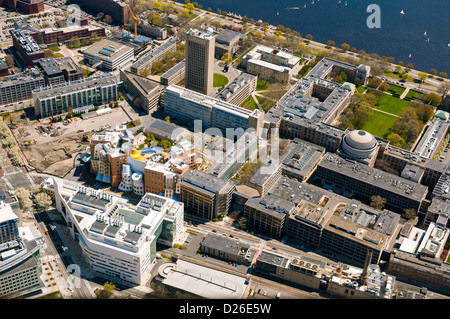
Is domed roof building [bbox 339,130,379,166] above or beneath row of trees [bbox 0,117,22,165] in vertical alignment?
above

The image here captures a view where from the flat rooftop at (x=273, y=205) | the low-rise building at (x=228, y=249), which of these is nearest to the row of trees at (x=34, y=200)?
the low-rise building at (x=228, y=249)

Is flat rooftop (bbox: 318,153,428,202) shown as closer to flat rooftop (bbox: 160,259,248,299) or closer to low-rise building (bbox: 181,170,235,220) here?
low-rise building (bbox: 181,170,235,220)

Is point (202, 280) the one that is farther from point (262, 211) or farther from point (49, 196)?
point (49, 196)

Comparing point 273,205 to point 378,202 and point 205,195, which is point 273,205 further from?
point 378,202

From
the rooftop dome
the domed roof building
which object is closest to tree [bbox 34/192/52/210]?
the domed roof building

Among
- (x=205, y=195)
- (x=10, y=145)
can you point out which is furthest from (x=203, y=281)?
(x=10, y=145)

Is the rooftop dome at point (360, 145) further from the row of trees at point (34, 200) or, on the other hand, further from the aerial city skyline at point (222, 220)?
the row of trees at point (34, 200)

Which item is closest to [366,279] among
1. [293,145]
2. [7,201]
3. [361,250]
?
[361,250]

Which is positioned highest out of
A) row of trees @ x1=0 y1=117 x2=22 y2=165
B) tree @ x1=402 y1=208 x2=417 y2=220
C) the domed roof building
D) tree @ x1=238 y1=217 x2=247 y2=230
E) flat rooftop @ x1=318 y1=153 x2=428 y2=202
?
the domed roof building
